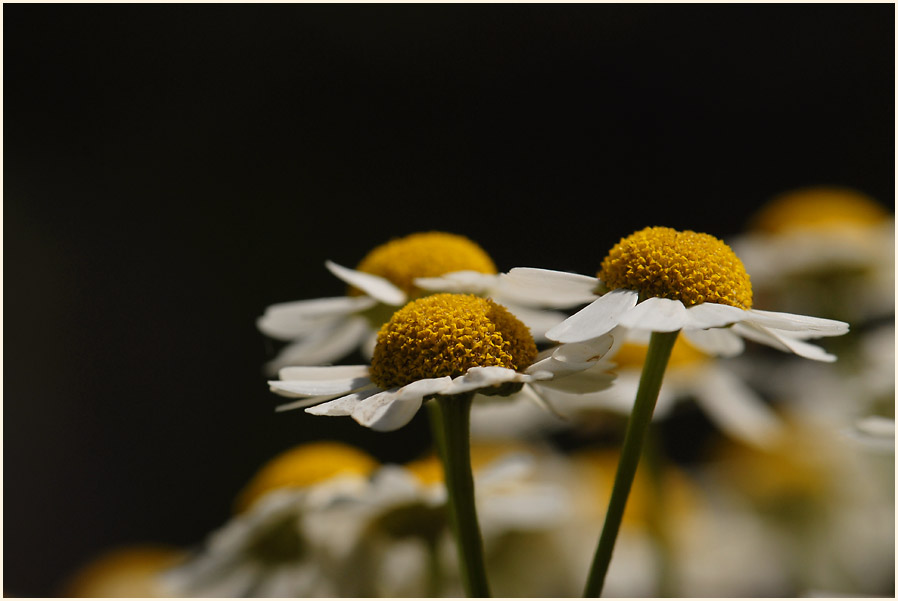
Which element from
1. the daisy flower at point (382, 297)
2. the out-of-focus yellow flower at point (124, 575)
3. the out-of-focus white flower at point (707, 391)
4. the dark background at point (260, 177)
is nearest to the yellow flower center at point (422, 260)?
the daisy flower at point (382, 297)

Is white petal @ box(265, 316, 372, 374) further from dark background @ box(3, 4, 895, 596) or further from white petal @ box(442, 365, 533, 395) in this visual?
dark background @ box(3, 4, 895, 596)

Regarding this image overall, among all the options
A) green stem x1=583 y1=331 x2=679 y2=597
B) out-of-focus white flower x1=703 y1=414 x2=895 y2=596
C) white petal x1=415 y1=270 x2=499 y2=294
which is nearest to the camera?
green stem x1=583 y1=331 x2=679 y2=597

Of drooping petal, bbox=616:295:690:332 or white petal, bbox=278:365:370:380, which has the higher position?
drooping petal, bbox=616:295:690:332

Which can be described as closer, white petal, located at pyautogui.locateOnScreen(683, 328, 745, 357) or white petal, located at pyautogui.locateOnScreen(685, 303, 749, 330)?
white petal, located at pyautogui.locateOnScreen(685, 303, 749, 330)

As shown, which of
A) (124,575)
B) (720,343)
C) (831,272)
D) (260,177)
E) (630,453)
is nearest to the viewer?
(630,453)

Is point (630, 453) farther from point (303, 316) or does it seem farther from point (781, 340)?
point (303, 316)

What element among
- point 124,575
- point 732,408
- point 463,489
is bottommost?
point 124,575

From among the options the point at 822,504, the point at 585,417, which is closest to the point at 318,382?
the point at 585,417

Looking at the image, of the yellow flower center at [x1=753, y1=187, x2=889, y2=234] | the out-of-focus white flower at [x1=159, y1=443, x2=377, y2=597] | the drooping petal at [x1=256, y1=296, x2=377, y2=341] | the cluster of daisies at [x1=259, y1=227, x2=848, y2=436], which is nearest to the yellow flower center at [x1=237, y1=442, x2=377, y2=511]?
the out-of-focus white flower at [x1=159, y1=443, x2=377, y2=597]
